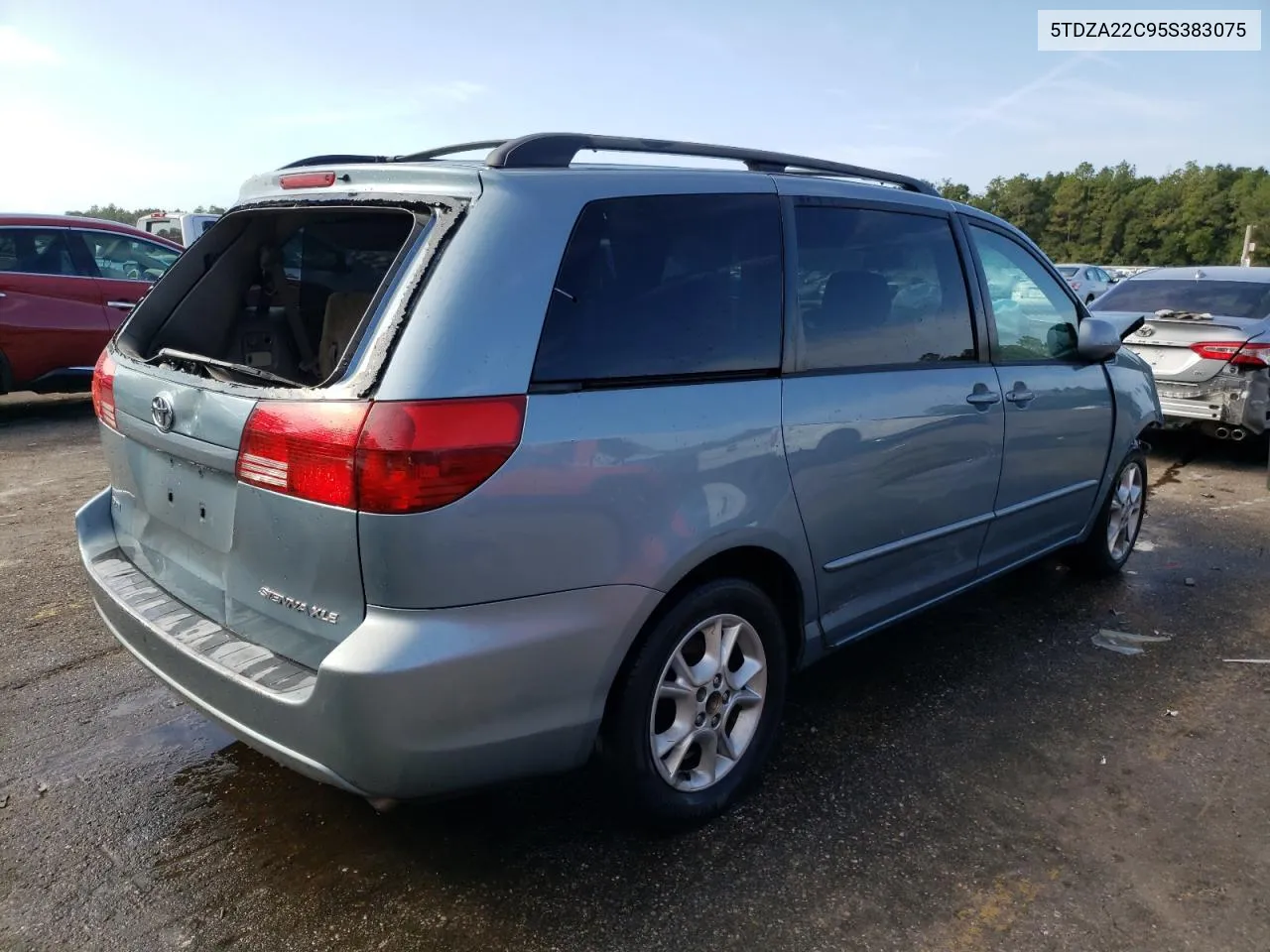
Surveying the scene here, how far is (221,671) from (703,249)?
1.66m

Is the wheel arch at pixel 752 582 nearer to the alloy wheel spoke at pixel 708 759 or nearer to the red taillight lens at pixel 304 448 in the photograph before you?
the alloy wheel spoke at pixel 708 759

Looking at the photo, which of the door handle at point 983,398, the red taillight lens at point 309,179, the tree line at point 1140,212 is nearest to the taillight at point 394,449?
the red taillight lens at point 309,179

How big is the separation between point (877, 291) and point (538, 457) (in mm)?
1616

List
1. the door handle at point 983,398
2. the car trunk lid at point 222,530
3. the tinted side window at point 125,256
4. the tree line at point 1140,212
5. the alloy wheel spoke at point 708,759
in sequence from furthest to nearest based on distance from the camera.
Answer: the tree line at point 1140,212 < the tinted side window at point 125,256 < the door handle at point 983,398 < the alloy wheel spoke at point 708,759 < the car trunk lid at point 222,530

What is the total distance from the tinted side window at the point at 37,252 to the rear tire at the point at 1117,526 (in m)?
8.60

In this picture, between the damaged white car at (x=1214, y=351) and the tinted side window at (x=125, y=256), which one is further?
the tinted side window at (x=125, y=256)

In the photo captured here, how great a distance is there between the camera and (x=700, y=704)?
2617mm

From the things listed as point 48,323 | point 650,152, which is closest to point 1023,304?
point 650,152

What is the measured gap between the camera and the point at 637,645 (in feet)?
7.89

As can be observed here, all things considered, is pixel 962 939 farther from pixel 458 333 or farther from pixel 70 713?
pixel 70 713

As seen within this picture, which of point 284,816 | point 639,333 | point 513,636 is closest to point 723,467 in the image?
point 639,333

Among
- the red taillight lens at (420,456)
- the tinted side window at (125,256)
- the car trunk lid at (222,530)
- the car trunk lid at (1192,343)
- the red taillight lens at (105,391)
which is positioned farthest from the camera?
the tinted side window at (125,256)

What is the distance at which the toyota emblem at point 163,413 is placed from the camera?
8.05 feet

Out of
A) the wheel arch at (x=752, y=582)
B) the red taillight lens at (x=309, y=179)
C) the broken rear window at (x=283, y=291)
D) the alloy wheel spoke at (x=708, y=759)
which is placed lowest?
the alloy wheel spoke at (x=708, y=759)
